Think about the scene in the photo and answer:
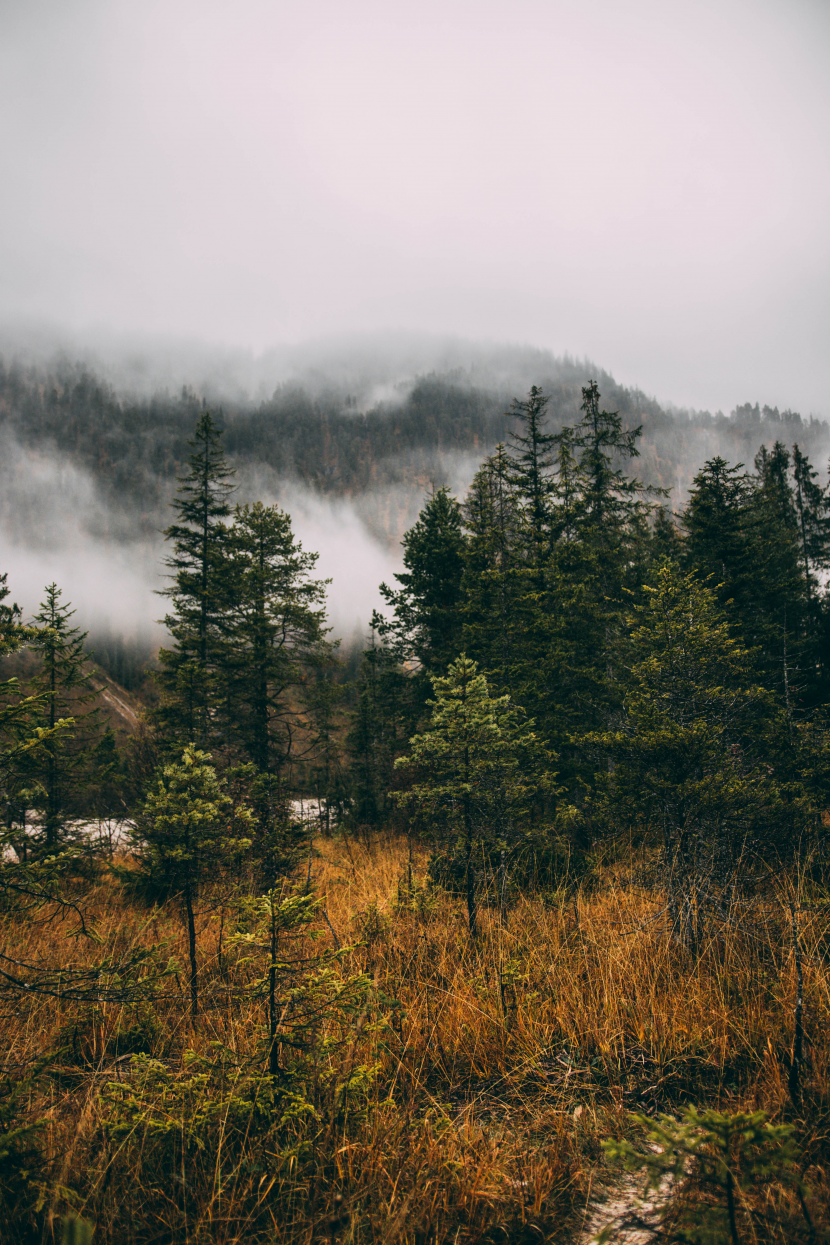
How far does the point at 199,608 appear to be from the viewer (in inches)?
578

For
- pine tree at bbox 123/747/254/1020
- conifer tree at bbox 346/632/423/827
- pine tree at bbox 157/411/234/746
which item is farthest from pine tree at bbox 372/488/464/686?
pine tree at bbox 123/747/254/1020

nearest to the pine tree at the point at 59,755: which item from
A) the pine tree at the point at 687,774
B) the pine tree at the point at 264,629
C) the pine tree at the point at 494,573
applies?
the pine tree at the point at 264,629

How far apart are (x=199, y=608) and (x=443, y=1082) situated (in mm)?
13990

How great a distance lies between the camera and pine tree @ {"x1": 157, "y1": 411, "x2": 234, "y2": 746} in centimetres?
1298

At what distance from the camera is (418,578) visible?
56.1 feet

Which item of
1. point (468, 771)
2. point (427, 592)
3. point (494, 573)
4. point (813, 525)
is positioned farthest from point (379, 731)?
point (813, 525)

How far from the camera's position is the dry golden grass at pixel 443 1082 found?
6.84 ft

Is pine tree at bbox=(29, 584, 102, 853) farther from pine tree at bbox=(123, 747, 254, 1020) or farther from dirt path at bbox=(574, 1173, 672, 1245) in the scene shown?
dirt path at bbox=(574, 1173, 672, 1245)

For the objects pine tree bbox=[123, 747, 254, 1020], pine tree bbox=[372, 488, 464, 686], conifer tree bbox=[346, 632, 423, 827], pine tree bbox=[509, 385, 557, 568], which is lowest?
conifer tree bbox=[346, 632, 423, 827]

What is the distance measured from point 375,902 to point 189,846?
3.24 metres

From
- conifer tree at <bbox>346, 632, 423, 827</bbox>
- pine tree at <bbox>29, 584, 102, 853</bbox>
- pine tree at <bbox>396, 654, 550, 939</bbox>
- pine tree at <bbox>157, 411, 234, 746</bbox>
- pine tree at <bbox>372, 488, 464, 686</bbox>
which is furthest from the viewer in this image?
conifer tree at <bbox>346, 632, 423, 827</bbox>

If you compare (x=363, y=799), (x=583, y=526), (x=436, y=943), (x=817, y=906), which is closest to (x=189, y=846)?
(x=436, y=943)

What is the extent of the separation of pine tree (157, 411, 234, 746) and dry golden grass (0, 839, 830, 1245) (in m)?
8.20

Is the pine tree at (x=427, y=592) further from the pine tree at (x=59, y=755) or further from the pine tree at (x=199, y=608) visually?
the pine tree at (x=59, y=755)
